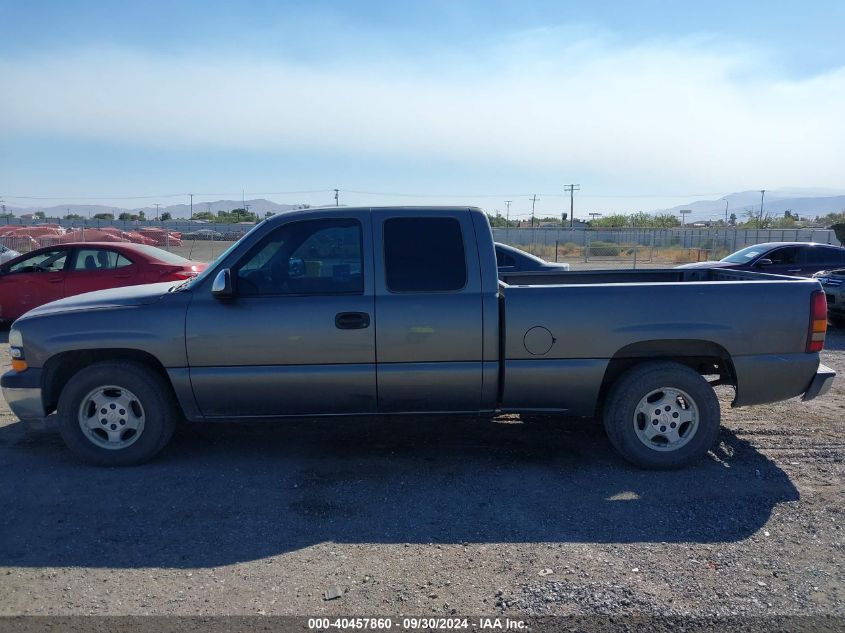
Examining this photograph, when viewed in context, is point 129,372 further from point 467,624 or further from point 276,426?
point 467,624

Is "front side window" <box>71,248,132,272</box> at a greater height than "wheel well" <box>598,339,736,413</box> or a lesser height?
greater

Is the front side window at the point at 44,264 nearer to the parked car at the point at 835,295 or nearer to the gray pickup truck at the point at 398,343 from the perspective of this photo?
the gray pickup truck at the point at 398,343

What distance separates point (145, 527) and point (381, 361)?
6.18 feet

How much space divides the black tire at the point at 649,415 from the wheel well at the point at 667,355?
8 cm

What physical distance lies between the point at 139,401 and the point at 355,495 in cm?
178

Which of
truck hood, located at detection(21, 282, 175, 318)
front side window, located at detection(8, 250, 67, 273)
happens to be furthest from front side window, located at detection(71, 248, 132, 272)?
truck hood, located at detection(21, 282, 175, 318)

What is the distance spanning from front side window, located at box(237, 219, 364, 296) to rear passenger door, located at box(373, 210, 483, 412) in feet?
0.68

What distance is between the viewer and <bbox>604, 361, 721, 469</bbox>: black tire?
535cm

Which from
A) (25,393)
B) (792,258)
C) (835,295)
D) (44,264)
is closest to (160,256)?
(44,264)

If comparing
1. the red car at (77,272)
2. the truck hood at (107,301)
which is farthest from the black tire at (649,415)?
the red car at (77,272)

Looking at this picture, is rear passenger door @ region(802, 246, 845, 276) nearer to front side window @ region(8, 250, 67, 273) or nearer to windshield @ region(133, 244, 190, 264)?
windshield @ region(133, 244, 190, 264)

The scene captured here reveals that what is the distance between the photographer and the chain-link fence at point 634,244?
117 ft

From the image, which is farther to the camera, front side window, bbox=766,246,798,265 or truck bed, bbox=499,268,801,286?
front side window, bbox=766,246,798,265

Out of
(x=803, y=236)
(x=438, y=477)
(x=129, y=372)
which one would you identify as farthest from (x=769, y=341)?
(x=803, y=236)
